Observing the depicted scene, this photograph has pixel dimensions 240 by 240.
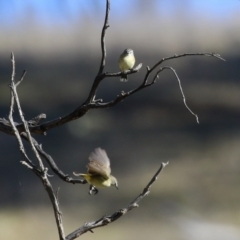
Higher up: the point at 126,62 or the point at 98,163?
the point at 126,62

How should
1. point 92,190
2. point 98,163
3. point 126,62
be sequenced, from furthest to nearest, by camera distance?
point 126,62, point 92,190, point 98,163

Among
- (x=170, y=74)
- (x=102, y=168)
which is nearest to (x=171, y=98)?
(x=170, y=74)

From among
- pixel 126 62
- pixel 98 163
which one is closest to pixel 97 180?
pixel 98 163

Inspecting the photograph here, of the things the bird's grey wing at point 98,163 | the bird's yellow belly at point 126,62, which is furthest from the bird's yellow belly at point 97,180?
the bird's yellow belly at point 126,62

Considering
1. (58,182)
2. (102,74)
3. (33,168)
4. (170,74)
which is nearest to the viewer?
(33,168)

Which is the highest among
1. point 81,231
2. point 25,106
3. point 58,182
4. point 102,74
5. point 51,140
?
point 25,106

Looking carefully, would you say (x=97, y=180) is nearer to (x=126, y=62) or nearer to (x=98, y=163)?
(x=98, y=163)

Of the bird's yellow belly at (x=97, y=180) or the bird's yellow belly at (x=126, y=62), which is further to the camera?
the bird's yellow belly at (x=126, y=62)

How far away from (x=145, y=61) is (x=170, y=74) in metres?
0.21

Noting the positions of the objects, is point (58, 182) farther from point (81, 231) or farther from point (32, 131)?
point (81, 231)

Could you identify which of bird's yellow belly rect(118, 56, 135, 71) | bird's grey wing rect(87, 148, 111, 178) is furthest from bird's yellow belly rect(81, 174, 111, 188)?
bird's yellow belly rect(118, 56, 135, 71)

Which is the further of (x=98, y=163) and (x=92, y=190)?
(x=92, y=190)

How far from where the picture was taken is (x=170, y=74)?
7.76 feet

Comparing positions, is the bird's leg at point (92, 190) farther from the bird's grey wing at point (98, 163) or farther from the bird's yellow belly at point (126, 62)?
the bird's yellow belly at point (126, 62)
